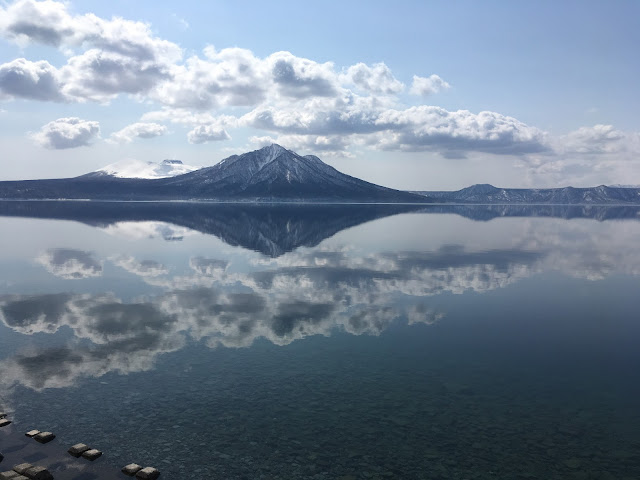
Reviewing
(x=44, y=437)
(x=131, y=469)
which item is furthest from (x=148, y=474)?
(x=44, y=437)

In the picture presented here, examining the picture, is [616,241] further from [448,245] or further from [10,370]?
[10,370]

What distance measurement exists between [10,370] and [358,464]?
27.1 metres

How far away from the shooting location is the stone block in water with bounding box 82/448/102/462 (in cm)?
2321

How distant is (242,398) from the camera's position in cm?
3014

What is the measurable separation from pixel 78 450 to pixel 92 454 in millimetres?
884

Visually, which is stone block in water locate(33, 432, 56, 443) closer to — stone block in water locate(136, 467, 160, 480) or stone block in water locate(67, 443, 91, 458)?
stone block in water locate(67, 443, 91, 458)

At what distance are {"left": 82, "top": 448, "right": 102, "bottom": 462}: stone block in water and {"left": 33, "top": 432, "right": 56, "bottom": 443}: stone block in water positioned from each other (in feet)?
9.13

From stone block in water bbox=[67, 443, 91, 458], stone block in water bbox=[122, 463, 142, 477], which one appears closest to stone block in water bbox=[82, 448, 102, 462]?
stone block in water bbox=[67, 443, 91, 458]

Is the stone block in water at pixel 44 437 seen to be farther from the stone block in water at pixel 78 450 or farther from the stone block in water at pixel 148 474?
the stone block in water at pixel 148 474

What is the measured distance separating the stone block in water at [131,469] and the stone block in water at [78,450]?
302 centimetres

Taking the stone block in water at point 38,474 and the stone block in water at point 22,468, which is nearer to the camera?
the stone block in water at point 38,474

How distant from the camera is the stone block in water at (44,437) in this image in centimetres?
2450

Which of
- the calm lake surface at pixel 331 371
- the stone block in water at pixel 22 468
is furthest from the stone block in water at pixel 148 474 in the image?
the stone block in water at pixel 22 468

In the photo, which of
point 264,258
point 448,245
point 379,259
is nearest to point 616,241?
point 448,245
